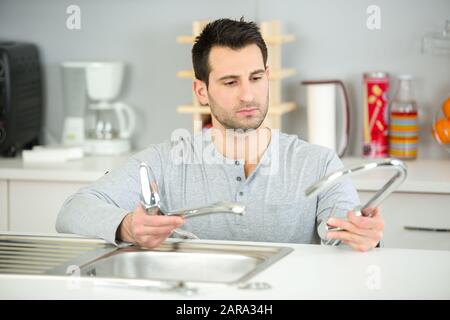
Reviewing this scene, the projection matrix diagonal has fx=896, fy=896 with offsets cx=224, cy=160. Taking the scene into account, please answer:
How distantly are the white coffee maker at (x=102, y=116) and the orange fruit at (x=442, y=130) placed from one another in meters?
1.19

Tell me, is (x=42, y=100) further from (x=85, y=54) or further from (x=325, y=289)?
(x=325, y=289)

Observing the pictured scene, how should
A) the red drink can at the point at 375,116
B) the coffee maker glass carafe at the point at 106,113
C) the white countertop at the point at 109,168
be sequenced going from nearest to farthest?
the white countertop at the point at 109,168
the red drink can at the point at 375,116
the coffee maker glass carafe at the point at 106,113

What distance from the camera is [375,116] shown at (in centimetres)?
332

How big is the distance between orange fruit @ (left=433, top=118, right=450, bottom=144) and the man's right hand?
1.61 m

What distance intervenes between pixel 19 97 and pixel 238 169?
4.76 ft

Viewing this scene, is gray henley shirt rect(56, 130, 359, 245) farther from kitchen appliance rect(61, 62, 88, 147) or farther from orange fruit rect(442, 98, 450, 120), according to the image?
kitchen appliance rect(61, 62, 88, 147)

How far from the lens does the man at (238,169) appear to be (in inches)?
88.5

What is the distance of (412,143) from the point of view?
129 inches

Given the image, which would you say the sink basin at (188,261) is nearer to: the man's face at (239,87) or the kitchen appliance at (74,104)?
the man's face at (239,87)

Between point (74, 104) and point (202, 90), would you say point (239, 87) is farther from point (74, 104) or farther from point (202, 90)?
point (74, 104)

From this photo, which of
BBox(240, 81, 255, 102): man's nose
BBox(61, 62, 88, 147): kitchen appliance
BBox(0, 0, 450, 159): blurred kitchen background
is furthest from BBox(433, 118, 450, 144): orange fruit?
BBox(61, 62, 88, 147): kitchen appliance

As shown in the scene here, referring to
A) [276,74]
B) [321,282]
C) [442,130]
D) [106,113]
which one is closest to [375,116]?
[442,130]

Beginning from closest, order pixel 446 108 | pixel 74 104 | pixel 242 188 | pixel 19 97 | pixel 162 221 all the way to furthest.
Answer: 1. pixel 162 221
2. pixel 242 188
3. pixel 446 108
4. pixel 19 97
5. pixel 74 104

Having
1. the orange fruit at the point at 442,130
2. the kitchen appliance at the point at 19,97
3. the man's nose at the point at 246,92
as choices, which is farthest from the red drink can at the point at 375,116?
the kitchen appliance at the point at 19,97
